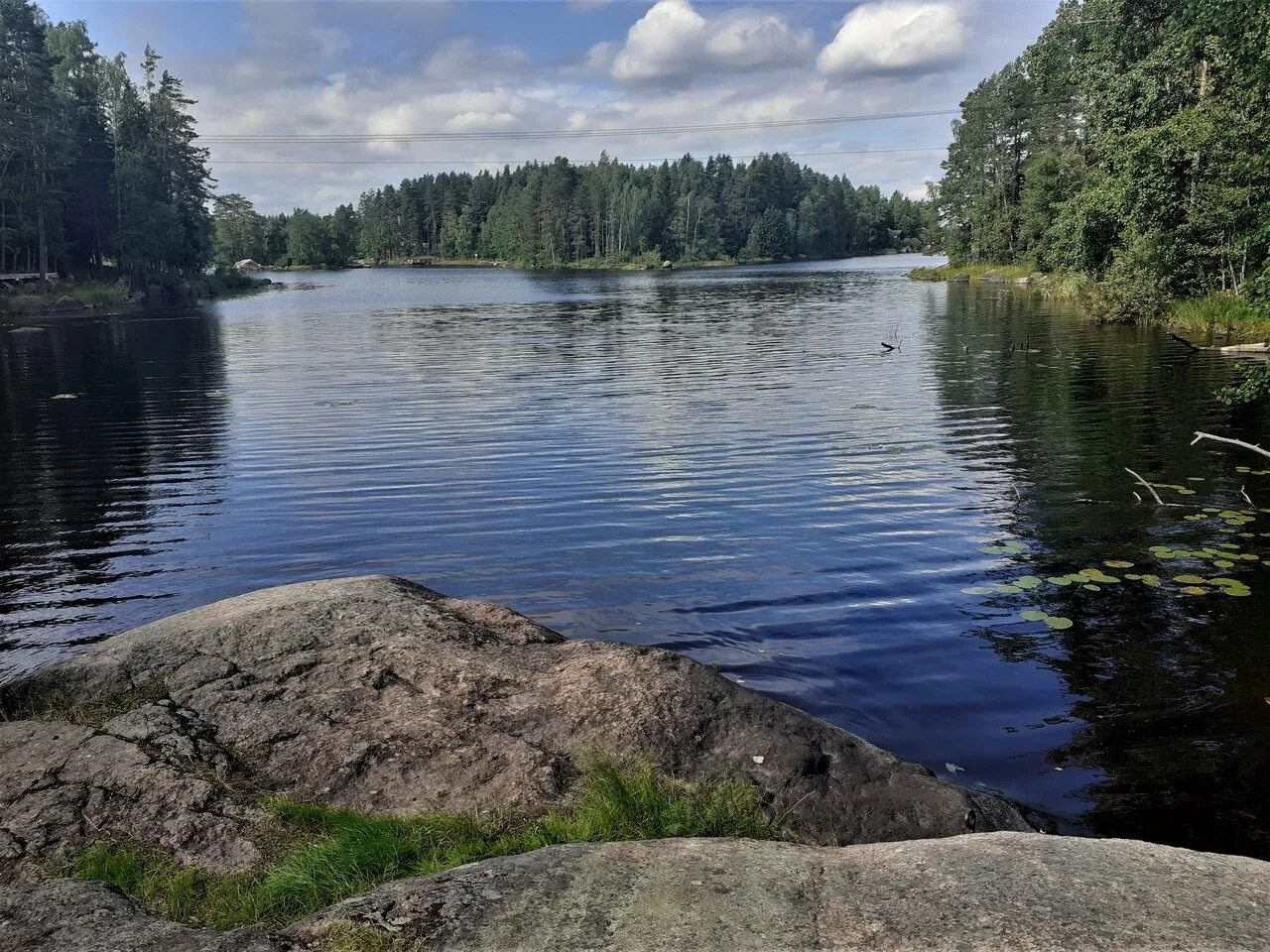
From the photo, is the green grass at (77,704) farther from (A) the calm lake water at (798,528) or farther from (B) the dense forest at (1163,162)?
(B) the dense forest at (1163,162)

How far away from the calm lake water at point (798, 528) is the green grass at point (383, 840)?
3145 mm

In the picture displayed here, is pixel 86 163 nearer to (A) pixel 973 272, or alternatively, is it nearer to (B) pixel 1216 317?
(A) pixel 973 272

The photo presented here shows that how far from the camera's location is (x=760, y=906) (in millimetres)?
4453

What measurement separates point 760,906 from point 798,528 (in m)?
10.7

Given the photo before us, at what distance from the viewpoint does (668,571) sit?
13.1 meters

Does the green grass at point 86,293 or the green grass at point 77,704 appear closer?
the green grass at point 77,704

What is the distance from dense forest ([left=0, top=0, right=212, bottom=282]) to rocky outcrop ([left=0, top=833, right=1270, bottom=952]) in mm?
89409

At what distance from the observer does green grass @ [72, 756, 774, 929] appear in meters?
5.09

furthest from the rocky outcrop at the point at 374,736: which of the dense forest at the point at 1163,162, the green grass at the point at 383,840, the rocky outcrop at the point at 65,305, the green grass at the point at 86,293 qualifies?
the green grass at the point at 86,293

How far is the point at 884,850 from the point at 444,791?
2836 millimetres

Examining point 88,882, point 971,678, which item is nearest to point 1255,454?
point 971,678

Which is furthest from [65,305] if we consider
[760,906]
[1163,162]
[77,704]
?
[760,906]

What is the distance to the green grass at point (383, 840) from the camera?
509 centimetres

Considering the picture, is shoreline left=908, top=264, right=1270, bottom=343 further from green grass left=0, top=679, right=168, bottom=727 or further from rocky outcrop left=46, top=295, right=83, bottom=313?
rocky outcrop left=46, top=295, right=83, bottom=313
